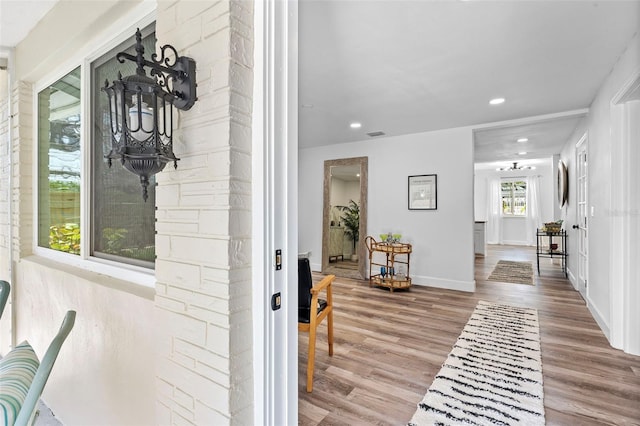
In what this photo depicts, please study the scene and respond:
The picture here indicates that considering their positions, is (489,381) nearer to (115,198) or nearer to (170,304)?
(170,304)

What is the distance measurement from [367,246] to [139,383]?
13.6ft

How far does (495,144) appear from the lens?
18.6ft

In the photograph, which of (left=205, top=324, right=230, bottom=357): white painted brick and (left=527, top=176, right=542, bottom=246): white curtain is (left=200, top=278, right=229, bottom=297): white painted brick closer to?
(left=205, top=324, right=230, bottom=357): white painted brick

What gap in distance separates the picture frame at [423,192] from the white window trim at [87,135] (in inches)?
165

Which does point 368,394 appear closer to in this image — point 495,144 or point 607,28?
point 607,28

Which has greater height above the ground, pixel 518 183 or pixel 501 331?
pixel 518 183

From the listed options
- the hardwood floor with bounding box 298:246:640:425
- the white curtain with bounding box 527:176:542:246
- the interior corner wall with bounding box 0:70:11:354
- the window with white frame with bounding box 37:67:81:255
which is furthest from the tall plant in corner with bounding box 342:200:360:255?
the white curtain with bounding box 527:176:542:246

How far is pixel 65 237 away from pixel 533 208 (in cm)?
1137

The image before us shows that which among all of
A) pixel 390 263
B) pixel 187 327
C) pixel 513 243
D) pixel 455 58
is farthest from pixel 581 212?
pixel 513 243

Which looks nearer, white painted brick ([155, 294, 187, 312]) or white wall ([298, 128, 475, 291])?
white painted brick ([155, 294, 187, 312])

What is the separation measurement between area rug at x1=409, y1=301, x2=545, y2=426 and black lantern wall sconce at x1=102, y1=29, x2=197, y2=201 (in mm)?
1845

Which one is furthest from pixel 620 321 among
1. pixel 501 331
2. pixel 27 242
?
pixel 27 242

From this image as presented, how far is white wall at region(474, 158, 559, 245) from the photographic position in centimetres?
943

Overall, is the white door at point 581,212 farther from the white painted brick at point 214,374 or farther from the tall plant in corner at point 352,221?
the white painted brick at point 214,374
